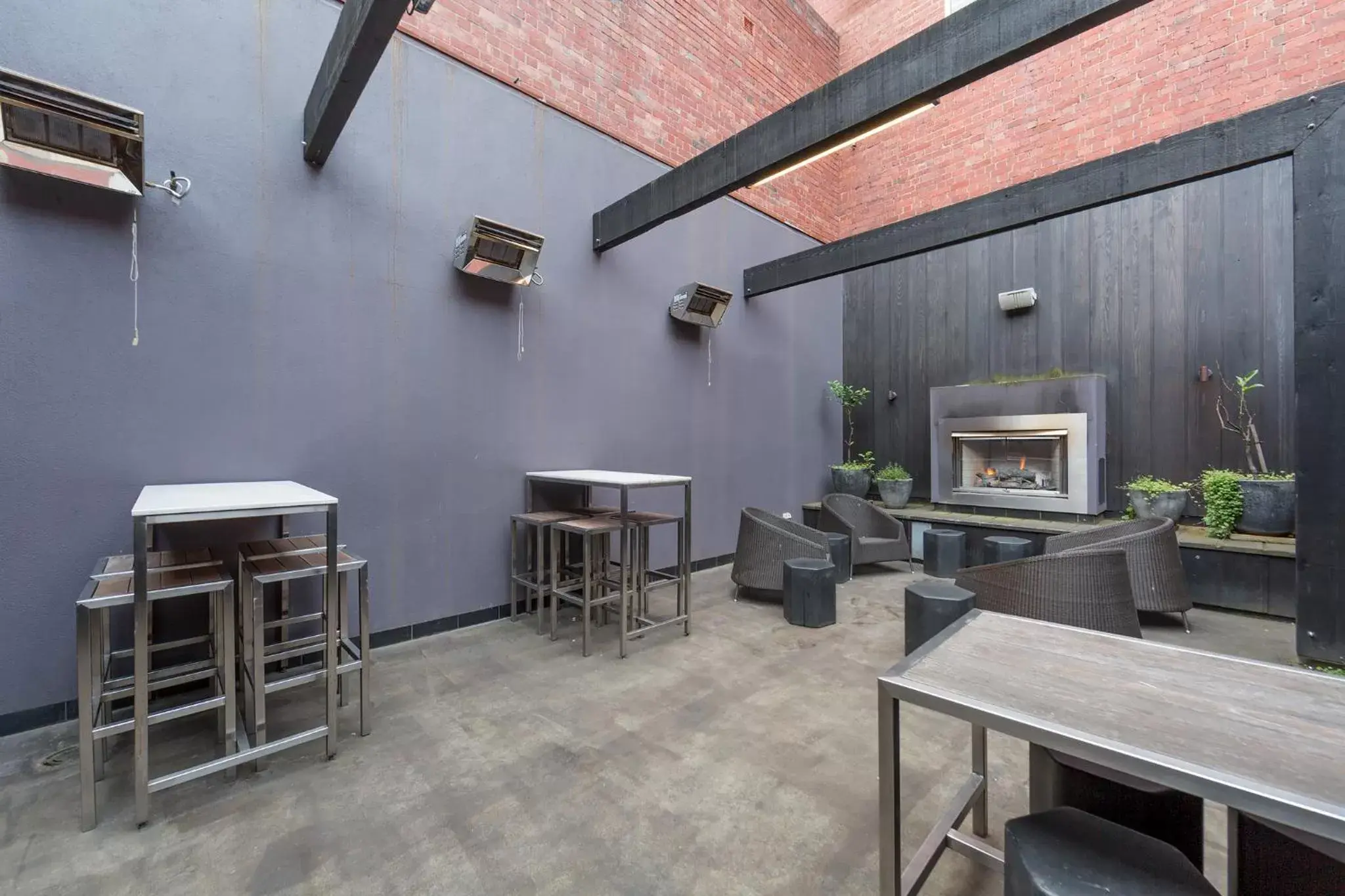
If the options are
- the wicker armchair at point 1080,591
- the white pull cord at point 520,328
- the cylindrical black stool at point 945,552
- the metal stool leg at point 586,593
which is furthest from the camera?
the cylindrical black stool at point 945,552

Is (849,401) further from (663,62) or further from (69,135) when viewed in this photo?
(69,135)

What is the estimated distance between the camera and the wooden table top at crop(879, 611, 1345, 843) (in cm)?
78

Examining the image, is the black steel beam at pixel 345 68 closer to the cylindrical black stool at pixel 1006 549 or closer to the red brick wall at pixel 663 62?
the red brick wall at pixel 663 62

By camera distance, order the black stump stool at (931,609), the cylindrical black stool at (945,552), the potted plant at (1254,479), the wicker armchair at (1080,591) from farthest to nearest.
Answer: the cylindrical black stool at (945,552), the potted plant at (1254,479), the black stump stool at (931,609), the wicker armchair at (1080,591)

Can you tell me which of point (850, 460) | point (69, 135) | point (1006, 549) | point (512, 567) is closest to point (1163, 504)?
A: point (1006, 549)

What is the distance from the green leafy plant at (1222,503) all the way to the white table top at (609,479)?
4.12 m

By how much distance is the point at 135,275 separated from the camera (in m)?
2.40

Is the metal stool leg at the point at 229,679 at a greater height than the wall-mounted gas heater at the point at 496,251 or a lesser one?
lesser

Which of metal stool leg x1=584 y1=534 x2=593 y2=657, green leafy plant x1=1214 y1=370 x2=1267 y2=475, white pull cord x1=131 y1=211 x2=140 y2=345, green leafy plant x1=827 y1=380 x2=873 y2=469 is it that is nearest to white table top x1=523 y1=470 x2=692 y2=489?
metal stool leg x1=584 y1=534 x2=593 y2=657

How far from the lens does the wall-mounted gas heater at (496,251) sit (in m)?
3.20

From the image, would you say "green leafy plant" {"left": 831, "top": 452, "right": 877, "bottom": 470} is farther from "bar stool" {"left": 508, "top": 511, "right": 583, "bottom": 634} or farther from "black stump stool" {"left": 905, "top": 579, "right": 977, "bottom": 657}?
"bar stool" {"left": 508, "top": 511, "right": 583, "bottom": 634}

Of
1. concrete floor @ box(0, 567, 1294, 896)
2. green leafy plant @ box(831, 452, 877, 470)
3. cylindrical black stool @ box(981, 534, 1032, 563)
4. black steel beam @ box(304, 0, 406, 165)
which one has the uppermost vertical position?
black steel beam @ box(304, 0, 406, 165)

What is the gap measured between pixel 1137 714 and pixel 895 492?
199 inches

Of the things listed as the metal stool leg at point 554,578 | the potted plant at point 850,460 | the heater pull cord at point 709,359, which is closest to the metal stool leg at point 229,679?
the metal stool leg at point 554,578
